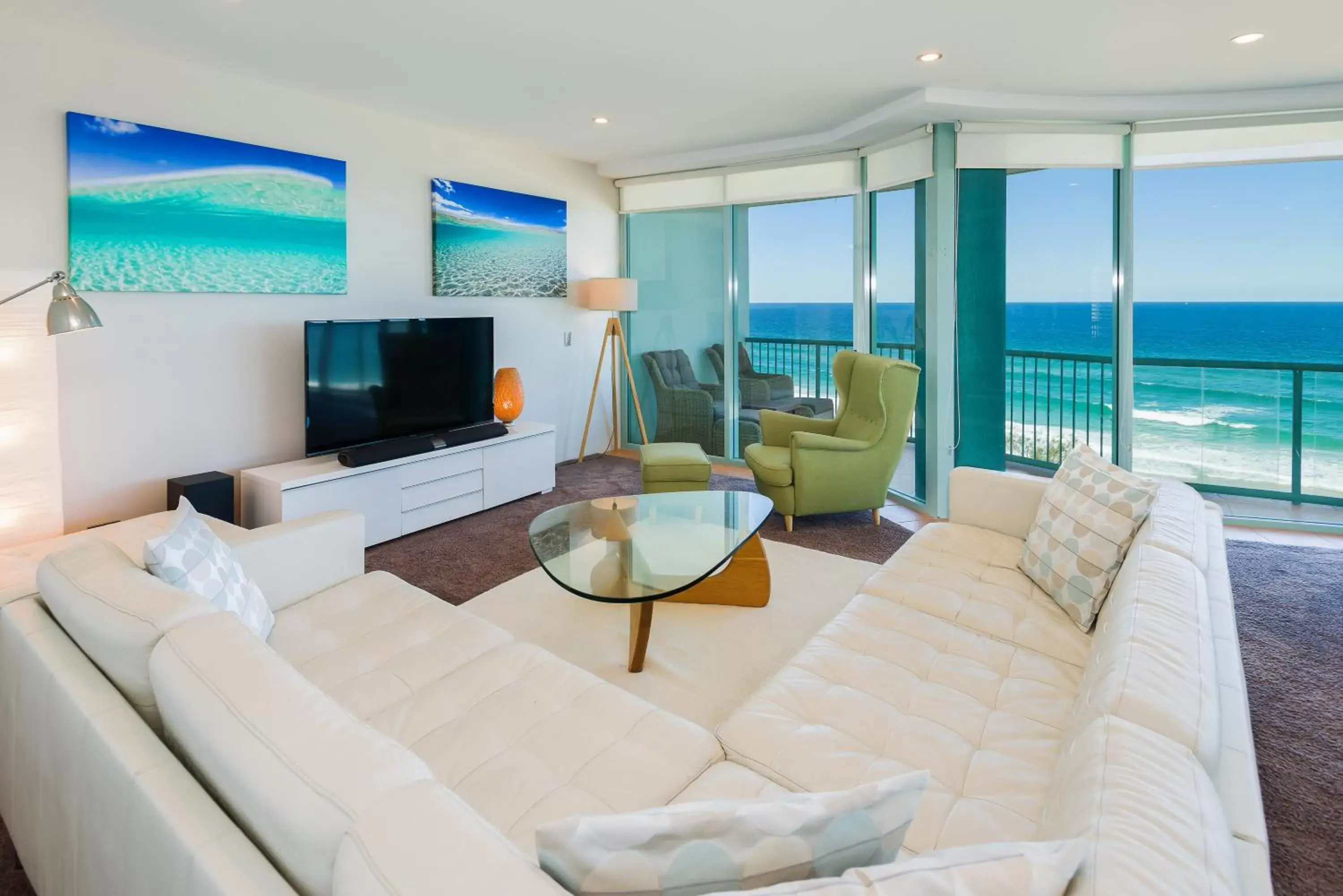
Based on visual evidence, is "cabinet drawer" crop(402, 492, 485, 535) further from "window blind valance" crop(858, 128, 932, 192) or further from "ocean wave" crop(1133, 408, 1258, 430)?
"ocean wave" crop(1133, 408, 1258, 430)

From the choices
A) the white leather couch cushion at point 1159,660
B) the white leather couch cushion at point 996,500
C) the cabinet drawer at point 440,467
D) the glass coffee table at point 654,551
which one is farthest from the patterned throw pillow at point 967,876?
the cabinet drawer at point 440,467

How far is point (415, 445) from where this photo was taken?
14.6 feet

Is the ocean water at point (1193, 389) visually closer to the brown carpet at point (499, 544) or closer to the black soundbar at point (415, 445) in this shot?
the brown carpet at point (499, 544)

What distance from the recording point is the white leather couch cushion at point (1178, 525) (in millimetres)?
1940

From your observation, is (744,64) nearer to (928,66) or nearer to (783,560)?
(928,66)

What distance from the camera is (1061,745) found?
1432 millimetres

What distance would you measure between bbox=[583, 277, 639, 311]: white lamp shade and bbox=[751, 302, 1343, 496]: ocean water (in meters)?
2.14

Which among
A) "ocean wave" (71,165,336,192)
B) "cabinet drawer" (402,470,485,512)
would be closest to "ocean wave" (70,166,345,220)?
"ocean wave" (71,165,336,192)

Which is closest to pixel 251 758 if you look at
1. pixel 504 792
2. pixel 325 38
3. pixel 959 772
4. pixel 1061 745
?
pixel 504 792

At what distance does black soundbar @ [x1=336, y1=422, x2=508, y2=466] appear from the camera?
13.5ft

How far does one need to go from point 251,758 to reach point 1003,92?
4736mm

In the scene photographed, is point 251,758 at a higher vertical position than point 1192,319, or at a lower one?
lower

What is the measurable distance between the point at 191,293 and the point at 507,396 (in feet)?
6.75

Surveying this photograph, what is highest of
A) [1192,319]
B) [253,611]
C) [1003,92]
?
[1003,92]
